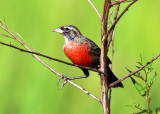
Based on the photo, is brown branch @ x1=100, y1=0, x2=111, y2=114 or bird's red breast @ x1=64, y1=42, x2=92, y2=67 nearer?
brown branch @ x1=100, y1=0, x2=111, y2=114

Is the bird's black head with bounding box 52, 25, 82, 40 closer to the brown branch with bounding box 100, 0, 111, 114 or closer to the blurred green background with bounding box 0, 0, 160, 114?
the blurred green background with bounding box 0, 0, 160, 114

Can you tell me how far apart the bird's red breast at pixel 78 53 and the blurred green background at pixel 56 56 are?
0.65 metres

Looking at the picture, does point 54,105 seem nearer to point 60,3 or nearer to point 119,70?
point 119,70

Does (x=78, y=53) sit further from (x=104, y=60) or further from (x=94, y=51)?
(x=104, y=60)

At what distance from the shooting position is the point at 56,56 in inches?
207

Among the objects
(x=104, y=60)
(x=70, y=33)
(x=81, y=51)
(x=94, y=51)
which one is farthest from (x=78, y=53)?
(x=104, y=60)

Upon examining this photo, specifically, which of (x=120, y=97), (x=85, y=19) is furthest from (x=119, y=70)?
(x=85, y=19)

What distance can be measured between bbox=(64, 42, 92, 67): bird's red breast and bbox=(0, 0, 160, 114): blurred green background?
65 centimetres

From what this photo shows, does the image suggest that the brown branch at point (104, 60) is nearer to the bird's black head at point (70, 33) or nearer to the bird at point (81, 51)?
the bird at point (81, 51)

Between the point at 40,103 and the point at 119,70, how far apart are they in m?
1.17

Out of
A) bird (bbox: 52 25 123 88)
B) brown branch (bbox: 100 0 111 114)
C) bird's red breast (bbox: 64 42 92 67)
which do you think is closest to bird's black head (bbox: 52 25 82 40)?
bird (bbox: 52 25 123 88)

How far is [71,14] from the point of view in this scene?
19.3 feet

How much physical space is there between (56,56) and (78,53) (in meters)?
1.53

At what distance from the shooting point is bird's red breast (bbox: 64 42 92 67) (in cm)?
371
